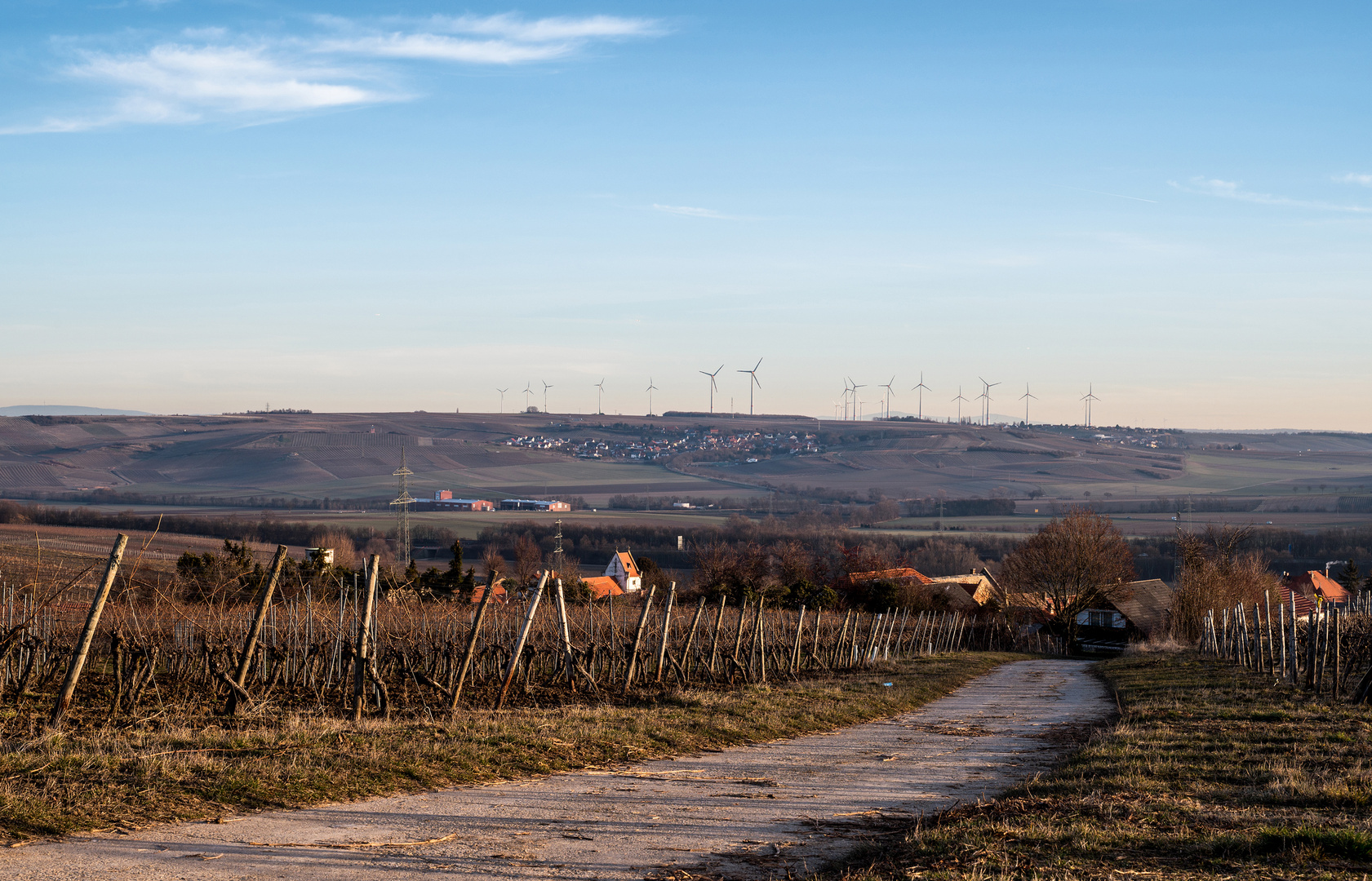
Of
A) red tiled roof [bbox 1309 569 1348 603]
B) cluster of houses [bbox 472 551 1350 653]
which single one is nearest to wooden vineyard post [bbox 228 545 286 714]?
cluster of houses [bbox 472 551 1350 653]

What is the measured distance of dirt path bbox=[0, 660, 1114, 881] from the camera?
21.5 feet

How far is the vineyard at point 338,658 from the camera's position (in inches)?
504

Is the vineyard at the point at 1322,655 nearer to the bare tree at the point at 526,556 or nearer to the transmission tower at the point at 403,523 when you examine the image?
the transmission tower at the point at 403,523

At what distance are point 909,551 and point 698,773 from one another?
10814cm

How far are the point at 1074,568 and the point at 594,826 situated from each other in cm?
5628

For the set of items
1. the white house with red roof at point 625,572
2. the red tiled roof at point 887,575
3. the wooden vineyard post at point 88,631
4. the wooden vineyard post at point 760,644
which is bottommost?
the white house with red roof at point 625,572

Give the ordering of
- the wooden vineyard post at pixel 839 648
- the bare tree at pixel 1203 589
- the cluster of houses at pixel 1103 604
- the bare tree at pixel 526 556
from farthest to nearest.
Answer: the bare tree at pixel 526 556
the cluster of houses at pixel 1103 604
the bare tree at pixel 1203 589
the wooden vineyard post at pixel 839 648

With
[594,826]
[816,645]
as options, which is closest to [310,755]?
[594,826]

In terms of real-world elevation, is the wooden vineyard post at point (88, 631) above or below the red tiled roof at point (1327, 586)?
above

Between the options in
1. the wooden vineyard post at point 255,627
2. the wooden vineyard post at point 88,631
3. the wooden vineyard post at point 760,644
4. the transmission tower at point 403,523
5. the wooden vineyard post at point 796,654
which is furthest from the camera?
the transmission tower at point 403,523

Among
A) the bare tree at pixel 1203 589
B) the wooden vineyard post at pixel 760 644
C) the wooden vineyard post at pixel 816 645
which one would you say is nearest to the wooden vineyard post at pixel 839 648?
the wooden vineyard post at pixel 816 645

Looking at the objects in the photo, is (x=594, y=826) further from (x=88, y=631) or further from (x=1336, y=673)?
(x=1336, y=673)

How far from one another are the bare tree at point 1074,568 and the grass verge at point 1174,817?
156 feet

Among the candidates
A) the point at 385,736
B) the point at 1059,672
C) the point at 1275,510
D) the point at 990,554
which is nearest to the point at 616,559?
the point at 990,554
